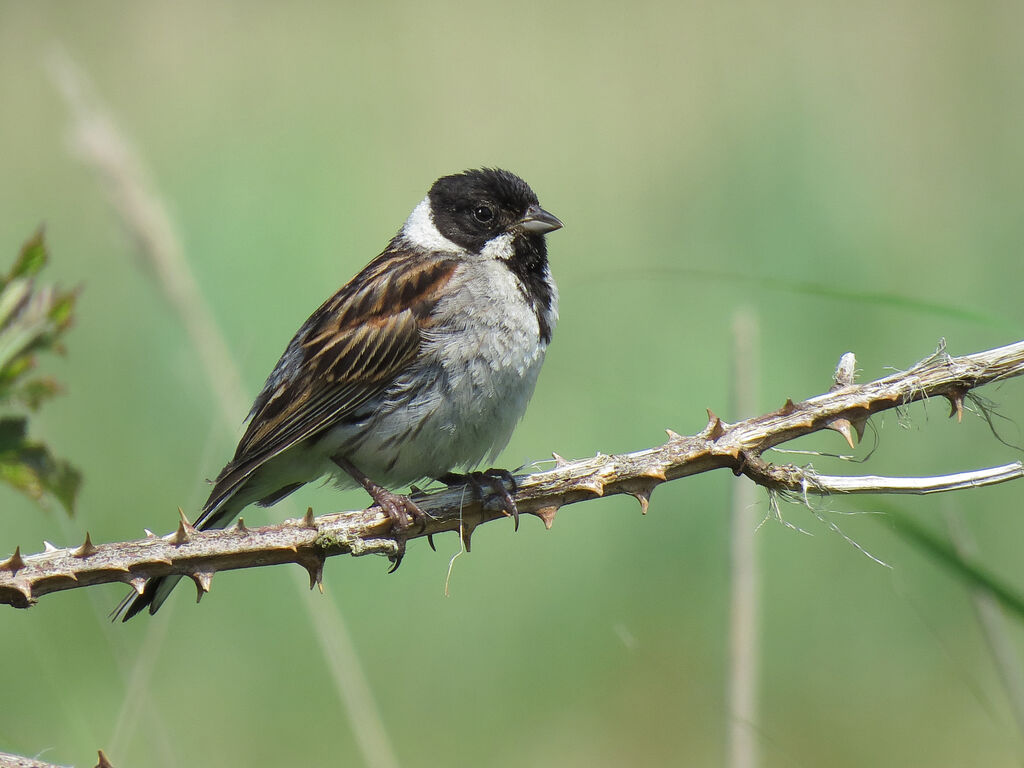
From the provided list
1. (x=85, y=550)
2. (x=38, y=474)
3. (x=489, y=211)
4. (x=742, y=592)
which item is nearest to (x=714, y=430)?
(x=742, y=592)

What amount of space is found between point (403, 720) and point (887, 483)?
2.87 m

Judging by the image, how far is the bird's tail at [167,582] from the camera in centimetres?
257

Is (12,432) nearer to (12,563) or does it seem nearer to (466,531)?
(12,563)

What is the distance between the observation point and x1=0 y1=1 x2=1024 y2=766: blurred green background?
13.9 ft

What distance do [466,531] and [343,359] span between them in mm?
1149

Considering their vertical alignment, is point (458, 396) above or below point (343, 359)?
below

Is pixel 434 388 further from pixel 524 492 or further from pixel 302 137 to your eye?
pixel 302 137

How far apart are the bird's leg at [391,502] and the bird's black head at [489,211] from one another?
0.86 meters

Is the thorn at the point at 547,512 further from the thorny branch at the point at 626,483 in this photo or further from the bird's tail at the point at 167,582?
the bird's tail at the point at 167,582

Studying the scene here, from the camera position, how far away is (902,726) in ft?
14.2

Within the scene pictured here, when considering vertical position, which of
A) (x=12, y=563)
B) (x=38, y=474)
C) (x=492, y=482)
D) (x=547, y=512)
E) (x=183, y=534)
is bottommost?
(x=12, y=563)

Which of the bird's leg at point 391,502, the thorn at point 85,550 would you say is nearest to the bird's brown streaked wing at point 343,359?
the bird's leg at point 391,502

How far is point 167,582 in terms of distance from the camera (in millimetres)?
2828

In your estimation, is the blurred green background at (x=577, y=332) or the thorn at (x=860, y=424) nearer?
the thorn at (x=860, y=424)
